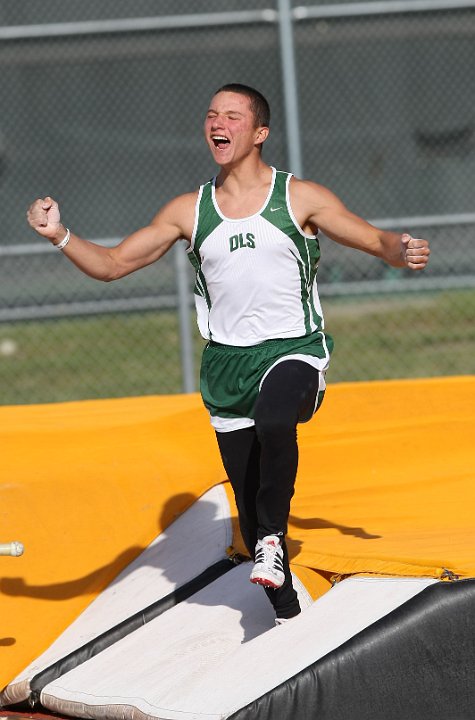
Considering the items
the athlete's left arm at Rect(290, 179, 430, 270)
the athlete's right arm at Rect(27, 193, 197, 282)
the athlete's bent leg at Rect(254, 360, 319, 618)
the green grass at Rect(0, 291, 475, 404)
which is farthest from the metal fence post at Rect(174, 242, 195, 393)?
the athlete's bent leg at Rect(254, 360, 319, 618)

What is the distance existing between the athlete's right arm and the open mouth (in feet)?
0.72

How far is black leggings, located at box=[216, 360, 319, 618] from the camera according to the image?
159 inches

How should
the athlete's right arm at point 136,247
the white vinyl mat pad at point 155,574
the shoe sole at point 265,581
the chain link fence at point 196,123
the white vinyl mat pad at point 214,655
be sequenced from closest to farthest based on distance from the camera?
the white vinyl mat pad at point 214,655
the shoe sole at point 265,581
the athlete's right arm at point 136,247
the white vinyl mat pad at point 155,574
the chain link fence at point 196,123

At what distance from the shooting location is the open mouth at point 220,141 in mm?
4320

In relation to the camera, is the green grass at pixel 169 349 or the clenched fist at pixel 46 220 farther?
the green grass at pixel 169 349

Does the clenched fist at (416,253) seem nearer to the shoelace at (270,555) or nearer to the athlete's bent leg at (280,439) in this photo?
the athlete's bent leg at (280,439)

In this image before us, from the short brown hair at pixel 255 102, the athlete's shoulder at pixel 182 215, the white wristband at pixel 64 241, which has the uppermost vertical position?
the short brown hair at pixel 255 102

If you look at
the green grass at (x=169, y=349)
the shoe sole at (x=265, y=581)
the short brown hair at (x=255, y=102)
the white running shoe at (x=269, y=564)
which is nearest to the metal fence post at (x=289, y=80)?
the green grass at (x=169, y=349)

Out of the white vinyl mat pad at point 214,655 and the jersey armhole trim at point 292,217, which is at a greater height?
the jersey armhole trim at point 292,217

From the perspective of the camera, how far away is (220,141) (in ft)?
14.3

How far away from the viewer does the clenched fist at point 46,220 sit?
424cm

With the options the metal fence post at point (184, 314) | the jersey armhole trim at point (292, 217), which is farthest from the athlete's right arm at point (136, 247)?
the metal fence post at point (184, 314)

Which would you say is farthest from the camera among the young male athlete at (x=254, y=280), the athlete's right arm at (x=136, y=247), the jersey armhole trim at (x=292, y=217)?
the athlete's right arm at (x=136, y=247)

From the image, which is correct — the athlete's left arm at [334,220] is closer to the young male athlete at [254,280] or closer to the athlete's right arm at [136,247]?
the young male athlete at [254,280]
